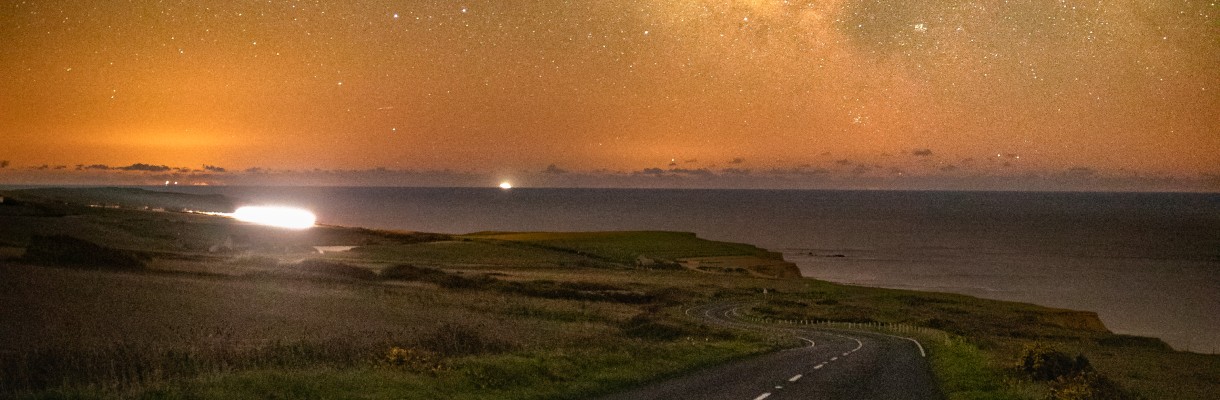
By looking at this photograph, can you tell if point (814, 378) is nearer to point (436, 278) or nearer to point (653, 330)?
point (653, 330)

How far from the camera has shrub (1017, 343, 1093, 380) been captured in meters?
26.4

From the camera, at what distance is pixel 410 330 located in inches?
1248

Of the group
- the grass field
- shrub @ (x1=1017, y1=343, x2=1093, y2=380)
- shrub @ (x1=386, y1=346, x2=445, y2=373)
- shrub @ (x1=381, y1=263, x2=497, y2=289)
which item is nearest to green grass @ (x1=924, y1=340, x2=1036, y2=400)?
the grass field

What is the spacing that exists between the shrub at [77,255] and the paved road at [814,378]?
35.0m

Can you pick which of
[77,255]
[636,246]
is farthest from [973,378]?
[636,246]

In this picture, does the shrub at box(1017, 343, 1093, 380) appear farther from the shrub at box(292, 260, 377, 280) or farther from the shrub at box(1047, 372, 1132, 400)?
the shrub at box(292, 260, 377, 280)

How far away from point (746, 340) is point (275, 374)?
22003 mm

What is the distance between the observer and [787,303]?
71.6m

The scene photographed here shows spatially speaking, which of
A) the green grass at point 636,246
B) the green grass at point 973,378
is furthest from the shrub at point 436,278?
the green grass at point 636,246

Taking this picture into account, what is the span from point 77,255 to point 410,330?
2738 cm

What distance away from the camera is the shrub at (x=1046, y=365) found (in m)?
26.4

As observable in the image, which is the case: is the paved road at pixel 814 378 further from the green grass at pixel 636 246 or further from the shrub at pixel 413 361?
the green grass at pixel 636 246

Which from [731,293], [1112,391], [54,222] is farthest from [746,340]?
[54,222]

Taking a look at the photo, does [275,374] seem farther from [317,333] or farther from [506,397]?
[317,333]
